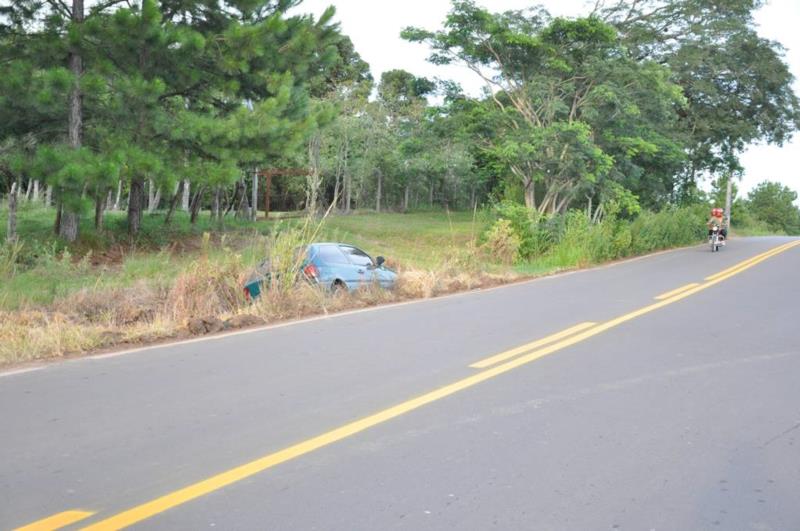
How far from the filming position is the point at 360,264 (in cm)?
1496

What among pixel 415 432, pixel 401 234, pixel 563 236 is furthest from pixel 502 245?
pixel 415 432

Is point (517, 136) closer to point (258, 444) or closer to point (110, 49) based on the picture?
point (110, 49)

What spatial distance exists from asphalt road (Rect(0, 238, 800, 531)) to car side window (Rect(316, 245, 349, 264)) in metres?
4.06

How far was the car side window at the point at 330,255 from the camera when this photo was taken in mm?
14320

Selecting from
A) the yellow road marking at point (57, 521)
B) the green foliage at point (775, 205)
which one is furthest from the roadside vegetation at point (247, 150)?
the green foliage at point (775, 205)

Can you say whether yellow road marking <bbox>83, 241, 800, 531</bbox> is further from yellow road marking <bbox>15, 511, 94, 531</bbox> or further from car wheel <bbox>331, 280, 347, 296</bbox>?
car wheel <bbox>331, 280, 347, 296</bbox>

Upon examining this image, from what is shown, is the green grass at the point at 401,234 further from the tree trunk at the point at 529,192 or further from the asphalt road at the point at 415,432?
the asphalt road at the point at 415,432

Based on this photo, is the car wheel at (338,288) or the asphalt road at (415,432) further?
the car wheel at (338,288)

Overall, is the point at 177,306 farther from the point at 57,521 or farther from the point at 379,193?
the point at 379,193

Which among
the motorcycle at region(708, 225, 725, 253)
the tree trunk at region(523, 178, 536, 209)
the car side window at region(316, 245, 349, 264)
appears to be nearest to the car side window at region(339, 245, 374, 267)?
the car side window at region(316, 245, 349, 264)

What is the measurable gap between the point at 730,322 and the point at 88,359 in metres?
8.50

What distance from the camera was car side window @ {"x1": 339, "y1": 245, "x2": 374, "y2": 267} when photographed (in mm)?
14978

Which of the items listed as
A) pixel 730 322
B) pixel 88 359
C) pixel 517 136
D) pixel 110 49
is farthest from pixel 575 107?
pixel 88 359

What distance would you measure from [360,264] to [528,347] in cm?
640
